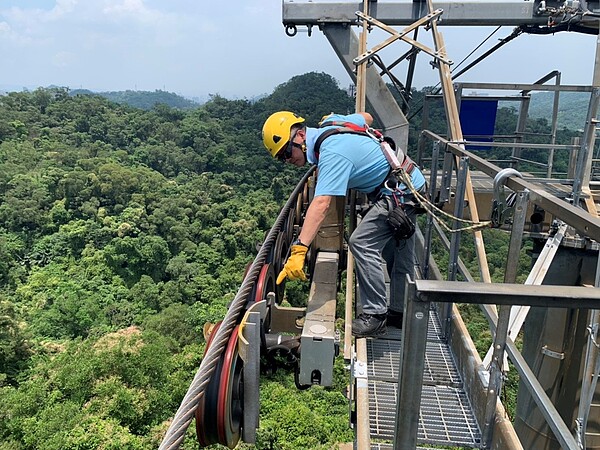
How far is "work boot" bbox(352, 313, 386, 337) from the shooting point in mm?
2887

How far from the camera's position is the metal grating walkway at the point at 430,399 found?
8.01 ft

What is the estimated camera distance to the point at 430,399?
271cm

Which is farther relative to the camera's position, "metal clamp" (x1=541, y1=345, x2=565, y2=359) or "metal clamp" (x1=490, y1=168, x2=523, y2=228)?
"metal clamp" (x1=541, y1=345, x2=565, y2=359)

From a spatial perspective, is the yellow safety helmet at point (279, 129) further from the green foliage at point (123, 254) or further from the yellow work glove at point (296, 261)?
the green foliage at point (123, 254)

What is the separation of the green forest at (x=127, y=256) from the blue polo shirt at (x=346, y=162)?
5449mm

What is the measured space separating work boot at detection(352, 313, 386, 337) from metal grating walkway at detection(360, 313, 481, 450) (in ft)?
0.72

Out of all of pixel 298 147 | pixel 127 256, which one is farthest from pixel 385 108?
pixel 127 256

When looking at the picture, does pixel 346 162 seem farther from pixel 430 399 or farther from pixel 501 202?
pixel 430 399

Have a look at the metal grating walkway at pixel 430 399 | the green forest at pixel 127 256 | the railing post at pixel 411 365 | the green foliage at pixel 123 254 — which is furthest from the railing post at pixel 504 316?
the green foliage at pixel 123 254

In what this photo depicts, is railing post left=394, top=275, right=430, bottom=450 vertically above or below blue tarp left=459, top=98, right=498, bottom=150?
below

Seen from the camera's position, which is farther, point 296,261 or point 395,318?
point 395,318

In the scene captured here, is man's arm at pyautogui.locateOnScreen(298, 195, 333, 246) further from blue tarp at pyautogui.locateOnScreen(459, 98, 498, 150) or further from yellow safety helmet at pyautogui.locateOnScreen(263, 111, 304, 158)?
blue tarp at pyautogui.locateOnScreen(459, 98, 498, 150)

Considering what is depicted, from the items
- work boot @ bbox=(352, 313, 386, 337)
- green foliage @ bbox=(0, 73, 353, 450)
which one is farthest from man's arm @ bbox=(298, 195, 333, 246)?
green foliage @ bbox=(0, 73, 353, 450)

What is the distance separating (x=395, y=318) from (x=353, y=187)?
3.41ft
